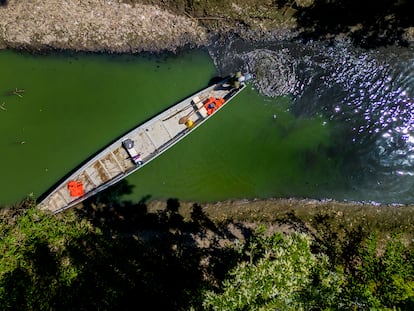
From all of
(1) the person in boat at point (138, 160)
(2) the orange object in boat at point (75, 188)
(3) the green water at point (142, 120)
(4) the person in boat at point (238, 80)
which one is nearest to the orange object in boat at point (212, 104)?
(3) the green water at point (142, 120)

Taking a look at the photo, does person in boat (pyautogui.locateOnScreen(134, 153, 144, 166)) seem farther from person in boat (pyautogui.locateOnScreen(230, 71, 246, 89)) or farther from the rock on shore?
person in boat (pyautogui.locateOnScreen(230, 71, 246, 89))

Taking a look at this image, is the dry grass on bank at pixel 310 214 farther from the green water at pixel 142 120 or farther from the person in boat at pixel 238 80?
the person in boat at pixel 238 80

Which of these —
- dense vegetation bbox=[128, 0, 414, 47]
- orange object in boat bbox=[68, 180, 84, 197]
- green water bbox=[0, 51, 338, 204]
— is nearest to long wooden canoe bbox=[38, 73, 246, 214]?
orange object in boat bbox=[68, 180, 84, 197]

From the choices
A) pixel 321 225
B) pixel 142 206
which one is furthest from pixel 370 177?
pixel 142 206

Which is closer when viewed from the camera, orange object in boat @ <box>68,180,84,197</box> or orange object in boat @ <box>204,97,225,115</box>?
orange object in boat @ <box>68,180,84,197</box>

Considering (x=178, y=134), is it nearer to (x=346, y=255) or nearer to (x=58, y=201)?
(x=58, y=201)
